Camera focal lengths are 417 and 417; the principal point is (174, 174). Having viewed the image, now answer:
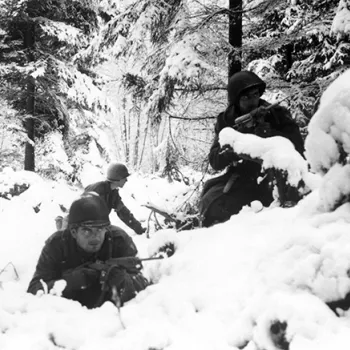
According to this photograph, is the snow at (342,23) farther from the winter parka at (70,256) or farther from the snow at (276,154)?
the winter parka at (70,256)

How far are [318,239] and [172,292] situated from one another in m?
0.73

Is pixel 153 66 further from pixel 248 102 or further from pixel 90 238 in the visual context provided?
pixel 90 238

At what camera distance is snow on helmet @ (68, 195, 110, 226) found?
3.37 metres

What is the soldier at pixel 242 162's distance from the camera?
372 centimetres

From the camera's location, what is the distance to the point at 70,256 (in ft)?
11.1

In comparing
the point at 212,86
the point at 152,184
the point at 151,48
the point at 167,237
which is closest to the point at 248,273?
the point at 167,237

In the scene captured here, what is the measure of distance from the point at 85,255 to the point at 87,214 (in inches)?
13.2

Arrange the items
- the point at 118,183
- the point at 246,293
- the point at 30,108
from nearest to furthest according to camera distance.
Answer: the point at 246,293, the point at 118,183, the point at 30,108

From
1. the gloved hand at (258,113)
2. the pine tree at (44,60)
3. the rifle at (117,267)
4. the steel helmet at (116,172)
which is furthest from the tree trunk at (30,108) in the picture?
the rifle at (117,267)

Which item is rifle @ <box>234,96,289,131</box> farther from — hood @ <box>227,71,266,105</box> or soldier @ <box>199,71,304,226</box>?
hood @ <box>227,71,266,105</box>

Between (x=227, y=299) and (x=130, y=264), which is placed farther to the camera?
(x=130, y=264)

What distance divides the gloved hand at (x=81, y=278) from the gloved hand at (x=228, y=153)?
128cm

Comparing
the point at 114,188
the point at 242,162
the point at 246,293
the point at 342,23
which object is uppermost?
the point at 342,23

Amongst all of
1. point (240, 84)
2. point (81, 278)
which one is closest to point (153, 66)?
point (240, 84)
